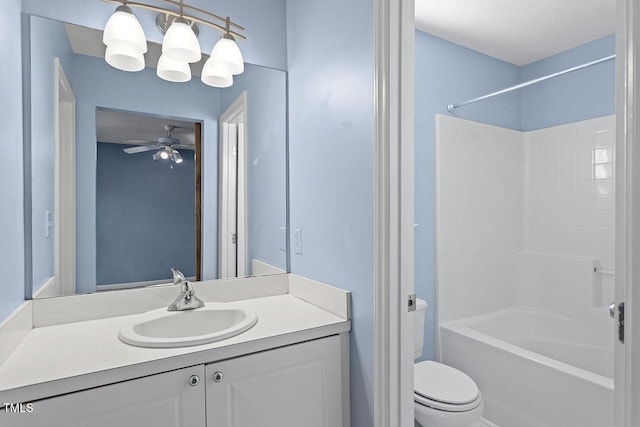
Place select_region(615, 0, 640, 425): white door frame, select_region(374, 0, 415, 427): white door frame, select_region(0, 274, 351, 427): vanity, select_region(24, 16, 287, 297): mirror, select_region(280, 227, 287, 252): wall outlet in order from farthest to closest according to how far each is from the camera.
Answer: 1. select_region(280, 227, 287, 252): wall outlet
2. select_region(24, 16, 287, 297): mirror
3. select_region(374, 0, 415, 427): white door frame
4. select_region(0, 274, 351, 427): vanity
5. select_region(615, 0, 640, 425): white door frame

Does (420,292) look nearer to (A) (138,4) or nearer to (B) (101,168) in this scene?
(B) (101,168)

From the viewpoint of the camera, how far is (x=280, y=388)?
1.22m

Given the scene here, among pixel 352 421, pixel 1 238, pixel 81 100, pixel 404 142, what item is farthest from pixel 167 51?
pixel 352 421

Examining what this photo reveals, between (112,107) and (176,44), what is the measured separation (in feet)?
1.20

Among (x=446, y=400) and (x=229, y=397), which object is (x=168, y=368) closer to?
(x=229, y=397)

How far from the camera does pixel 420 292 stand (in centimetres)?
231

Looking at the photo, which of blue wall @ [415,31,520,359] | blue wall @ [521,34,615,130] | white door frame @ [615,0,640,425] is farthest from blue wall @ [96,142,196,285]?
blue wall @ [521,34,615,130]

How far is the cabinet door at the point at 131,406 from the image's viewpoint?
902 millimetres

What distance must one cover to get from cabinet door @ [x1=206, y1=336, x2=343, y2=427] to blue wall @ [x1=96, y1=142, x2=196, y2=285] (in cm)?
63

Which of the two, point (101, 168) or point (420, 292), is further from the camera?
point (420, 292)

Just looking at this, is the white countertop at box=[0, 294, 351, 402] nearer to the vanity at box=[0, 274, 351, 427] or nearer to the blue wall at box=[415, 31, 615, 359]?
the vanity at box=[0, 274, 351, 427]

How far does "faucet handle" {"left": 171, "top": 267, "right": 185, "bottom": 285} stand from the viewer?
4.99 feet

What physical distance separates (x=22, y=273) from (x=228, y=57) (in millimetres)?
1128

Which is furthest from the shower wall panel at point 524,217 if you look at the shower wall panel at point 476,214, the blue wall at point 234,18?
the blue wall at point 234,18
